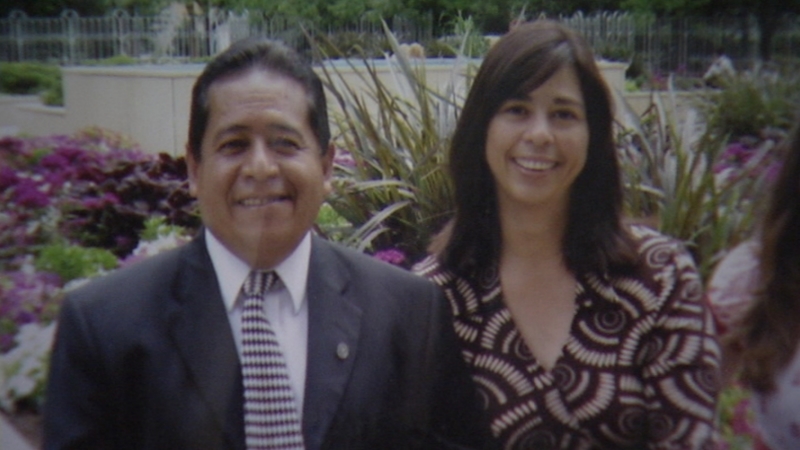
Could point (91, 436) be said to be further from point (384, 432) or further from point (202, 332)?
point (384, 432)

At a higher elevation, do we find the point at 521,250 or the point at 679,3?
the point at 679,3

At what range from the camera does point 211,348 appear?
4.99 ft

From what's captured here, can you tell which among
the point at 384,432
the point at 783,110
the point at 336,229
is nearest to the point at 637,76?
the point at 783,110

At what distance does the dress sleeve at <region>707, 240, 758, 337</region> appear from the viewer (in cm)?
188

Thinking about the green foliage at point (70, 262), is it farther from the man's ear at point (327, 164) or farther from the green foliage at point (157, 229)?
the man's ear at point (327, 164)

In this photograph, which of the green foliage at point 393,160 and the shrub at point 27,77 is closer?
the shrub at point 27,77

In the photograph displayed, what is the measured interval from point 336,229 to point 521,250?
1155mm

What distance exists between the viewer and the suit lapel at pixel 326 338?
1.52 meters

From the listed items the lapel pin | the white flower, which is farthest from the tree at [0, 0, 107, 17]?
the lapel pin

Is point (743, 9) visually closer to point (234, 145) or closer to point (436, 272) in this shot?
point (436, 272)

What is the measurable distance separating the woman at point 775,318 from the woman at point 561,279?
104mm

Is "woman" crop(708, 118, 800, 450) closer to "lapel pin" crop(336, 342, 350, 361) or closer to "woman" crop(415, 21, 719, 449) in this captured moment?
"woman" crop(415, 21, 719, 449)

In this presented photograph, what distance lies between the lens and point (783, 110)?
79.9 inches

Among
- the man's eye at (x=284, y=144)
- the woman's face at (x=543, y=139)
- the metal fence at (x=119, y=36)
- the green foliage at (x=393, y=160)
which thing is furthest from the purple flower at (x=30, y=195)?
the green foliage at (x=393, y=160)
